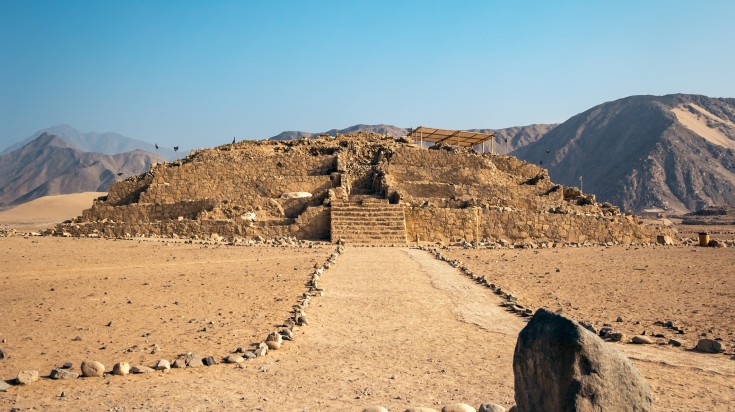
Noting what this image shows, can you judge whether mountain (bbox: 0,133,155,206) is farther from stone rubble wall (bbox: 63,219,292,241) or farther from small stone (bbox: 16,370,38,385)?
small stone (bbox: 16,370,38,385)

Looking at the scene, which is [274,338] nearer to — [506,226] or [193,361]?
[193,361]

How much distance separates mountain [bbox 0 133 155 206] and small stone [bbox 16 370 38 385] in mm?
118787

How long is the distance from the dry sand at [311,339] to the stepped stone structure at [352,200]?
778cm

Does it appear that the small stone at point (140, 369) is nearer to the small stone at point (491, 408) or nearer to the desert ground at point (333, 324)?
the desert ground at point (333, 324)

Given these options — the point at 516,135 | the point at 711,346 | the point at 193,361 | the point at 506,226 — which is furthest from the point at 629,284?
the point at 516,135

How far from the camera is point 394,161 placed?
3038 cm

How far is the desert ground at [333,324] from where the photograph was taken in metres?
5.11

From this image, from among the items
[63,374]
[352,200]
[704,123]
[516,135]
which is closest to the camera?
[63,374]

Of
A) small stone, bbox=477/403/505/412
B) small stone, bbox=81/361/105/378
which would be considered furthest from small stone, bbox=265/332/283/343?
small stone, bbox=477/403/505/412

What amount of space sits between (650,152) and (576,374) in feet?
329

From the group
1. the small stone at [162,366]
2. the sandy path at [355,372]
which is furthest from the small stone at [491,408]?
the small stone at [162,366]

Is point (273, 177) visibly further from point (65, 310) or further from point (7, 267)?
point (65, 310)

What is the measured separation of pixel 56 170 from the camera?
14238cm

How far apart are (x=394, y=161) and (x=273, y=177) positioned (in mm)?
6387
